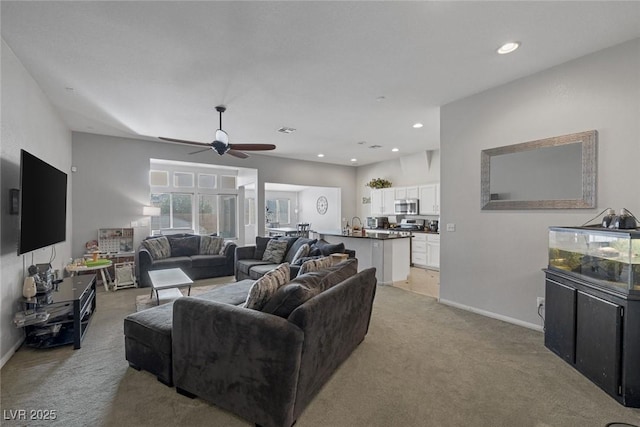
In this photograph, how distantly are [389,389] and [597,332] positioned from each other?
1.65 meters

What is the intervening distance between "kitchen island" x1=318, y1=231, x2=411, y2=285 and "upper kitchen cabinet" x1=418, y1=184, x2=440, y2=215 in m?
1.89

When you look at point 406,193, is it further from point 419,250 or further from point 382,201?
point 419,250

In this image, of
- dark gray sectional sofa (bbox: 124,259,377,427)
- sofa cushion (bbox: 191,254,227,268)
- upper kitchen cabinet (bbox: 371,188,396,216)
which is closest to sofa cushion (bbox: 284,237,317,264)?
sofa cushion (bbox: 191,254,227,268)

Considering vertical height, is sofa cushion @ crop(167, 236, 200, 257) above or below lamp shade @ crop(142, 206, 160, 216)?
below

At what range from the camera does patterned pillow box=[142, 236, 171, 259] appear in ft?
18.1

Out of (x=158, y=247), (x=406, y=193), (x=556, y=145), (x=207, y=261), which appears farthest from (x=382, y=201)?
(x=158, y=247)

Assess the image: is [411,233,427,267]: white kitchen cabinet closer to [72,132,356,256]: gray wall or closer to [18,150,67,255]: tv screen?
[72,132,356,256]: gray wall

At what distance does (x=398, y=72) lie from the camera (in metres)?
3.12

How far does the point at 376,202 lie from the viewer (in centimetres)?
867

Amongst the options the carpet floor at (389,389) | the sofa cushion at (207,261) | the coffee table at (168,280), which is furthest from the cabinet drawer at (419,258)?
the coffee table at (168,280)

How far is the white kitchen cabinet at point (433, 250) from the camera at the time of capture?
6.72 meters

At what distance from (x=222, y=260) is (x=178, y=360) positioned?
3941mm

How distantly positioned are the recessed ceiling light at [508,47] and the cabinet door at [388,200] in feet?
18.0

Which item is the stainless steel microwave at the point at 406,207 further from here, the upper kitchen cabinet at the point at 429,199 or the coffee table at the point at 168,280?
the coffee table at the point at 168,280
